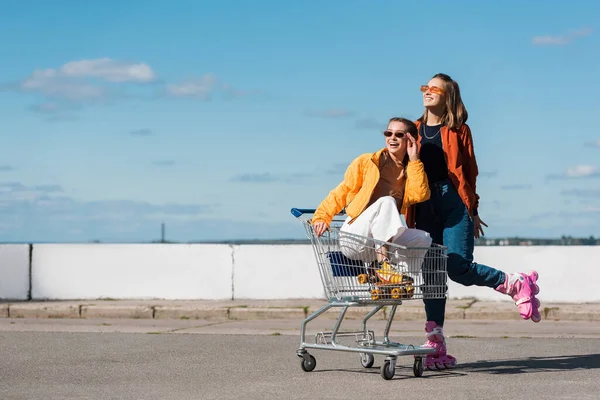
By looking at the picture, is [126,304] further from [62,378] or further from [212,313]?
[62,378]

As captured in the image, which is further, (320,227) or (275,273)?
(275,273)

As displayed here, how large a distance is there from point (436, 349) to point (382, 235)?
132cm

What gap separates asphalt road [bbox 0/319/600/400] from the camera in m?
6.88

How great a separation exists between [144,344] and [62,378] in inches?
101

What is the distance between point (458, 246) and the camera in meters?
7.57

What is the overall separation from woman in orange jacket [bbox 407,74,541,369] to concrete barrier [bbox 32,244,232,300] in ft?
28.9

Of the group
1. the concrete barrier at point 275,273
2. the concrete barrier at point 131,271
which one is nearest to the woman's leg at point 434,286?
the concrete barrier at point 275,273

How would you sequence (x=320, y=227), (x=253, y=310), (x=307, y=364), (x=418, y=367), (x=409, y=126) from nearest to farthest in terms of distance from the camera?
(x=320, y=227) < (x=409, y=126) < (x=418, y=367) < (x=307, y=364) < (x=253, y=310)

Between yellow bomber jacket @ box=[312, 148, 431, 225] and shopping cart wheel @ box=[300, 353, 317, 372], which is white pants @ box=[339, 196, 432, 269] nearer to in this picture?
yellow bomber jacket @ box=[312, 148, 431, 225]

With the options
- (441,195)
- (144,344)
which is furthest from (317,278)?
(441,195)

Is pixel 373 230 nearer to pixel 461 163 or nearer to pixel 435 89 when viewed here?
pixel 461 163

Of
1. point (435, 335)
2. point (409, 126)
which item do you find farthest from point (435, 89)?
point (435, 335)

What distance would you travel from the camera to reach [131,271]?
1645 cm

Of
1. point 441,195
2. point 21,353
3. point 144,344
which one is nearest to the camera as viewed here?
point 441,195
